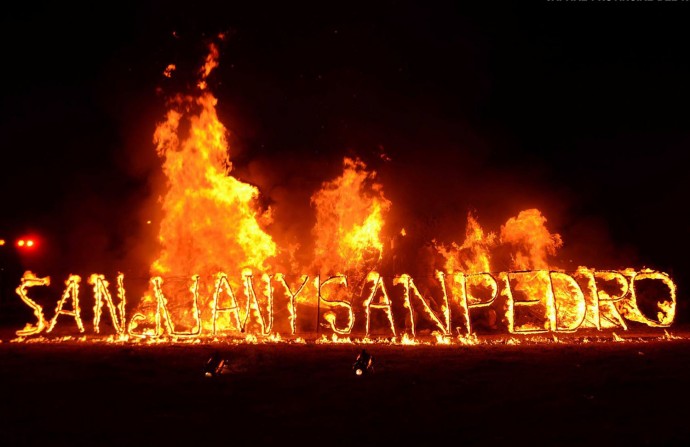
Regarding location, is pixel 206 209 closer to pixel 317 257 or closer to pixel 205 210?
pixel 205 210

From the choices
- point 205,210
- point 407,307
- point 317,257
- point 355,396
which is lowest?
point 355,396

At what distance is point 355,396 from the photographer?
7.86 meters

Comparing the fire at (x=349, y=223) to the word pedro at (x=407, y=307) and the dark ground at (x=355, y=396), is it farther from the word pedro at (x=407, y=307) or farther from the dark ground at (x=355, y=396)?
the dark ground at (x=355, y=396)

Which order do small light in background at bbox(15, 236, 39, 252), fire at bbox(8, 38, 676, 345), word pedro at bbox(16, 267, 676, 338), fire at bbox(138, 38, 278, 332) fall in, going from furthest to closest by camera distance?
small light in background at bbox(15, 236, 39, 252)
fire at bbox(138, 38, 278, 332)
fire at bbox(8, 38, 676, 345)
word pedro at bbox(16, 267, 676, 338)

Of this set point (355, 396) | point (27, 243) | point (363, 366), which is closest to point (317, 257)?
point (363, 366)

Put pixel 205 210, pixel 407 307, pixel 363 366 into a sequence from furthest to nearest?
1. pixel 205 210
2. pixel 407 307
3. pixel 363 366

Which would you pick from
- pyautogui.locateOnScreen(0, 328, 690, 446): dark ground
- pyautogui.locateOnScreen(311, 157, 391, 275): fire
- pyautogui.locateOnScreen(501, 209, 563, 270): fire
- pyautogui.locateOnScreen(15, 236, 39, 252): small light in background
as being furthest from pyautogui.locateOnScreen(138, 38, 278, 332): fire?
pyautogui.locateOnScreen(15, 236, 39, 252): small light in background

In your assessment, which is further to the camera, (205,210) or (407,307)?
(205,210)

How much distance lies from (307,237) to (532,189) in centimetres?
946

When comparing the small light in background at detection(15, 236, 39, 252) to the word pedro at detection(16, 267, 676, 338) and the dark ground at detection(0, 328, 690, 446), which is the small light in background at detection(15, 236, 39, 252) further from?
the dark ground at detection(0, 328, 690, 446)

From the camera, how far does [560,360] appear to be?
9.85 m

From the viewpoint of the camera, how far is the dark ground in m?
6.15

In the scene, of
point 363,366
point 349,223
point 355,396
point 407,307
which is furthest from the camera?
point 349,223

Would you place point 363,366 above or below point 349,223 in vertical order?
below
